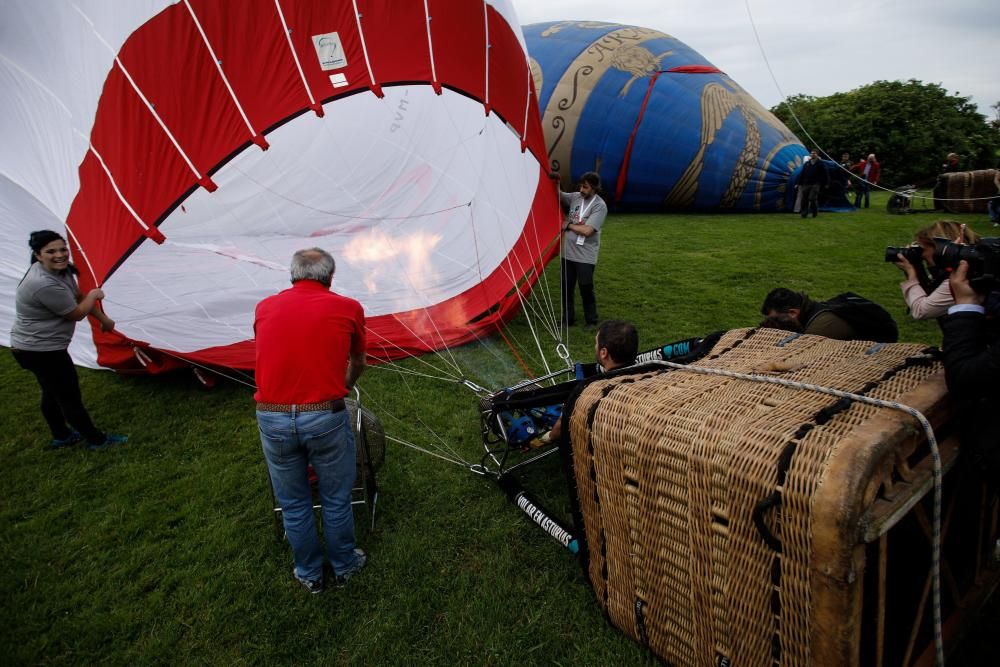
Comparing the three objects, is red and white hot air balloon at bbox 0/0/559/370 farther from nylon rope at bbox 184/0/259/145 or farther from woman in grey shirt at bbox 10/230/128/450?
woman in grey shirt at bbox 10/230/128/450

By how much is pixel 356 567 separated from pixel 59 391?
2.51 metres

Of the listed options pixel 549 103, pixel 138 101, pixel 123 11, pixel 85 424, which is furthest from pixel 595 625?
pixel 549 103

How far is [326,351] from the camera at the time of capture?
2.26 metres

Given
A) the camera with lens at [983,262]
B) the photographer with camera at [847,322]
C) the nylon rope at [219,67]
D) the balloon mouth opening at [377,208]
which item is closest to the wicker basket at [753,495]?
the camera with lens at [983,262]

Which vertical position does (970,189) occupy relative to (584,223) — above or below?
below

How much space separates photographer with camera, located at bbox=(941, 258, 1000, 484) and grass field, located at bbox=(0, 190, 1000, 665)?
3.15 ft

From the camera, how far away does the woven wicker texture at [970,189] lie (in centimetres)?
1138

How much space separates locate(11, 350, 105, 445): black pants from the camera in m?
3.49

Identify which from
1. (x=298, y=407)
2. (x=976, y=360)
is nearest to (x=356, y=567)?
(x=298, y=407)

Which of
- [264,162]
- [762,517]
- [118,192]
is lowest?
[762,517]

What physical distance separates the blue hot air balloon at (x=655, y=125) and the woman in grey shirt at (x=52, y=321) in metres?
9.25

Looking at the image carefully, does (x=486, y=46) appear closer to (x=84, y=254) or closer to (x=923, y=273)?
(x=84, y=254)

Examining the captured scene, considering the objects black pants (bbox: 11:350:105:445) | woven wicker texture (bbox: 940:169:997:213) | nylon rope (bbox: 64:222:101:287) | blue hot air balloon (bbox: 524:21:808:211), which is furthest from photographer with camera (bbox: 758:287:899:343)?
woven wicker texture (bbox: 940:169:997:213)

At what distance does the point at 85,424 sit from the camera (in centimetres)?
368
